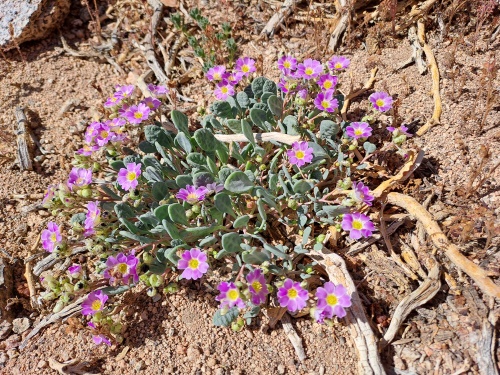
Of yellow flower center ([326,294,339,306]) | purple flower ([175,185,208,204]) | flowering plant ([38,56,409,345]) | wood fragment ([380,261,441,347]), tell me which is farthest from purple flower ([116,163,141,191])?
wood fragment ([380,261,441,347])

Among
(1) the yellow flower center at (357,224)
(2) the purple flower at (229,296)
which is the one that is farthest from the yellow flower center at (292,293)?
(1) the yellow flower center at (357,224)

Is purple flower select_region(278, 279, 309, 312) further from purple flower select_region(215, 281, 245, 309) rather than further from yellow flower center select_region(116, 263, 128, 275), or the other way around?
yellow flower center select_region(116, 263, 128, 275)

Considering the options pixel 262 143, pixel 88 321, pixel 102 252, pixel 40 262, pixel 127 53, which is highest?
pixel 127 53

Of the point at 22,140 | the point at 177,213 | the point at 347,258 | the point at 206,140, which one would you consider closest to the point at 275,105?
the point at 206,140

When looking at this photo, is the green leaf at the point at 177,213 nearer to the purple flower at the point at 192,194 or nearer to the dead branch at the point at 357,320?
the purple flower at the point at 192,194

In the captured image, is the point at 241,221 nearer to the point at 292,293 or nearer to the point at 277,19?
the point at 292,293

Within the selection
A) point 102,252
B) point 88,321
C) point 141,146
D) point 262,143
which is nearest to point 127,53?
point 141,146

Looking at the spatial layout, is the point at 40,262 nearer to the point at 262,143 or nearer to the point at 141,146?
the point at 141,146

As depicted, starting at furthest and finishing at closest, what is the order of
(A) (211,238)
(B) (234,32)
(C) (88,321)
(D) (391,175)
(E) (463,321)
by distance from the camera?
(B) (234,32), (D) (391,175), (C) (88,321), (A) (211,238), (E) (463,321)
